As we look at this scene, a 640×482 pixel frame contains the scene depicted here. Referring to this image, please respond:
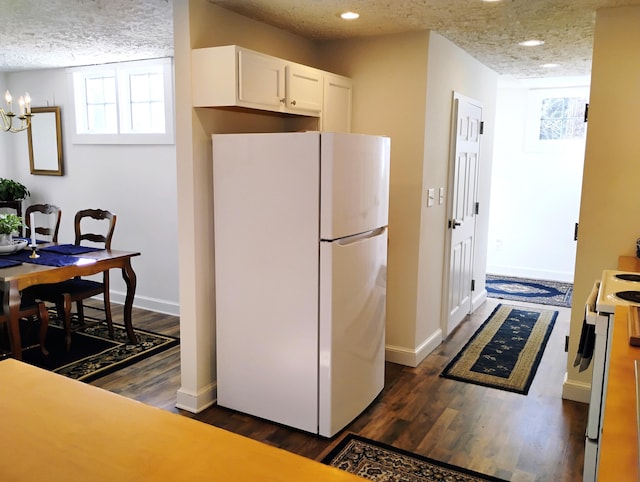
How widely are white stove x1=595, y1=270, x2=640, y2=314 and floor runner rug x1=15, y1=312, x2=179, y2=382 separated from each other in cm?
310

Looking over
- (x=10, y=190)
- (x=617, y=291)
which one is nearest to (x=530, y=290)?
(x=617, y=291)

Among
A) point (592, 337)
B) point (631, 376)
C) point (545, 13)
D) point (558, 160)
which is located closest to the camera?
point (631, 376)

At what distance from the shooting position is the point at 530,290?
19.9 feet

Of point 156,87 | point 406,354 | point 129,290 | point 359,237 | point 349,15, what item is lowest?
point 406,354

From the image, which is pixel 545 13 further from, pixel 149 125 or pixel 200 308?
pixel 149 125

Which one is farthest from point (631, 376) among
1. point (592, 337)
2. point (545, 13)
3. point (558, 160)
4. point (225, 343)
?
Result: point (558, 160)

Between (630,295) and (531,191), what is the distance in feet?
15.2

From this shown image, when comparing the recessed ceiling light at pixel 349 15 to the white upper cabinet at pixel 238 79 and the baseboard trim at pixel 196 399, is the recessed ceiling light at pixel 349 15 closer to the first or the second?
the white upper cabinet at pixel 238 79

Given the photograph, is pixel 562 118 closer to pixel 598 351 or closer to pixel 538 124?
pixel 538 124

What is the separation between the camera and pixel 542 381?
361 cm

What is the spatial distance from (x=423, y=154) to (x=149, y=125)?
266 cm

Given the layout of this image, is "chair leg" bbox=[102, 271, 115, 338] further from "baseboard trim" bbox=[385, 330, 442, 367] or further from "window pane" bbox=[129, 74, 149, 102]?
"baseboard trim" bbox=[385, 330, 442, 367]

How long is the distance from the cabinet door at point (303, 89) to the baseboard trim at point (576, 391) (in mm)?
2351

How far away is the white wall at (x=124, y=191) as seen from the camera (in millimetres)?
4887
